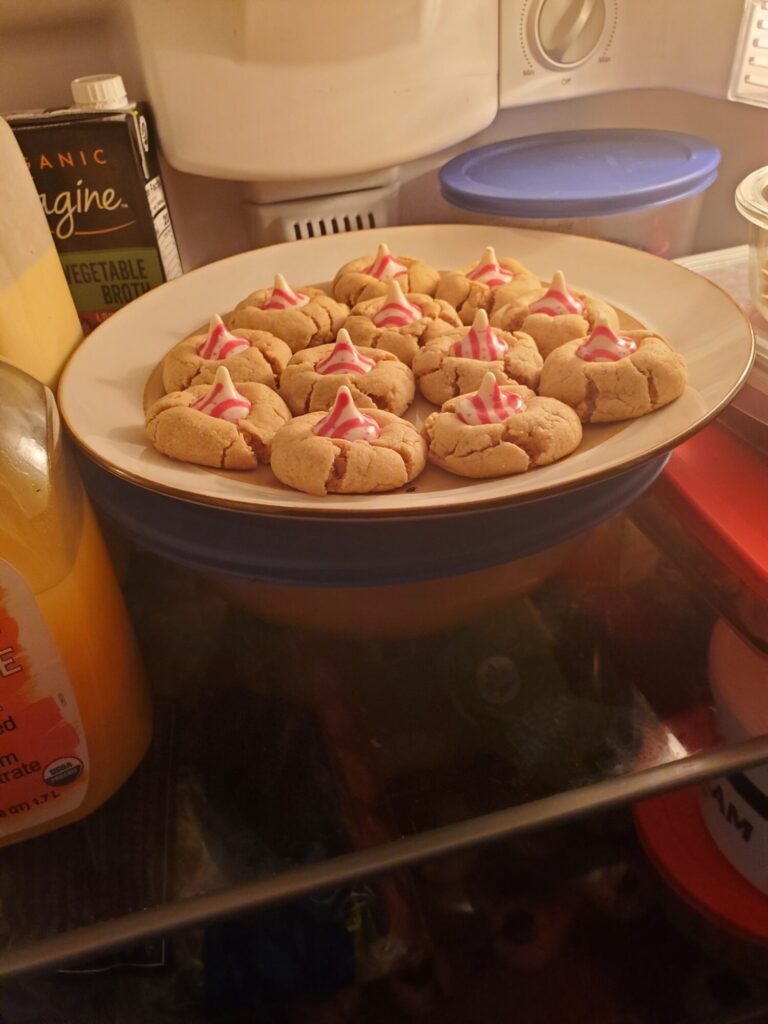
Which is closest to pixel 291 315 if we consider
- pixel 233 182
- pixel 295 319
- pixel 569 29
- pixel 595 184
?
pixel 295 319

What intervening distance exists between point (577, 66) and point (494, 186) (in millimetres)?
165

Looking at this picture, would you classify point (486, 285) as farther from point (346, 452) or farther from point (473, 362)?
point (346, 452)

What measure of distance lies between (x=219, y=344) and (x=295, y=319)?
0.24 ft

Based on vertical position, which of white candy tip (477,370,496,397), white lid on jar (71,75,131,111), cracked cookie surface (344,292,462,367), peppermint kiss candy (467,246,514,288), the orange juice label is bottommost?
the orange juice label

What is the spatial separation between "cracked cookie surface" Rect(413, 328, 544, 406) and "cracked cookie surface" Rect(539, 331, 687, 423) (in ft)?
0.11

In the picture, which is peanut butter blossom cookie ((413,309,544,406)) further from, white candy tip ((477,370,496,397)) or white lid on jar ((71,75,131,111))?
white lid on jar ((71,75,131,111))

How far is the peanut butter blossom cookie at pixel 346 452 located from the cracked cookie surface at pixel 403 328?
0.40 ft

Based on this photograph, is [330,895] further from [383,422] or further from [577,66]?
[577,66]

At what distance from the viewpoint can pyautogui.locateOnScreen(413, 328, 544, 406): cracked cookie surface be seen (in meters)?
0.60

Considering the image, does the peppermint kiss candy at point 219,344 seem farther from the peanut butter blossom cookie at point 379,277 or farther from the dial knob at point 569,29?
the dial knob at point 569,29

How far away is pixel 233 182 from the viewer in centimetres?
82

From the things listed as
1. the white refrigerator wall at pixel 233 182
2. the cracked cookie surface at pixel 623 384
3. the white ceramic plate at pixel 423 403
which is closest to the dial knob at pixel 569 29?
the white refrigerator wall at pixel 233 182

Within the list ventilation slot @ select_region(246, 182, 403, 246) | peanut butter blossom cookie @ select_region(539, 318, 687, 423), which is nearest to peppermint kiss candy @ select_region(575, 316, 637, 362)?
peanut butter blossom cookie @ select_region(539, 318, 687, 423)

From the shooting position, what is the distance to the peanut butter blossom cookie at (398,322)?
0.66 meters
